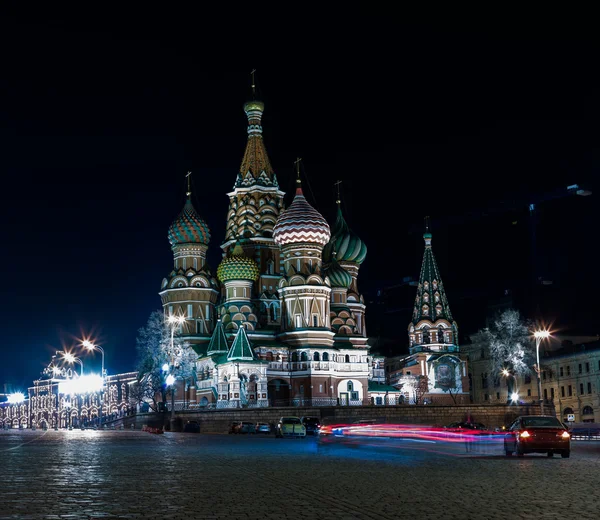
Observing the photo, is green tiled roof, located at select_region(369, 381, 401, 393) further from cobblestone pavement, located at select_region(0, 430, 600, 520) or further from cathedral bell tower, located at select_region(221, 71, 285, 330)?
cobblestone pavement, located at select_region(0, 430, 600, 520)

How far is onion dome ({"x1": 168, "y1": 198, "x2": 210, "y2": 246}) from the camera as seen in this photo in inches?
3738

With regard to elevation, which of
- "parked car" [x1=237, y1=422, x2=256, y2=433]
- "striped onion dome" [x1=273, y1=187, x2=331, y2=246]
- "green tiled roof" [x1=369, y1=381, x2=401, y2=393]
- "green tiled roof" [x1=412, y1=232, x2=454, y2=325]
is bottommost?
"parked car" [x1=237, y1=422, x2=256, y2=433]

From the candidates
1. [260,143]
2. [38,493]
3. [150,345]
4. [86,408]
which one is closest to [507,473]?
[38,493]

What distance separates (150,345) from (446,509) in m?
72.6

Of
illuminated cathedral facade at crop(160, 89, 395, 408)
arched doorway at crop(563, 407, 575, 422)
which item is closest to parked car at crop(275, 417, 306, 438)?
illuminated cathedral facade at crop(160, 89, 395, 408)

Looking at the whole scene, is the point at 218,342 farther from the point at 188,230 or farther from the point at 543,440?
the point at 543,440

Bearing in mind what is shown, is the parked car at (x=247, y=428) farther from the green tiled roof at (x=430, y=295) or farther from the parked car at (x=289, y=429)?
the green tiled roof at (x=430, y=295)

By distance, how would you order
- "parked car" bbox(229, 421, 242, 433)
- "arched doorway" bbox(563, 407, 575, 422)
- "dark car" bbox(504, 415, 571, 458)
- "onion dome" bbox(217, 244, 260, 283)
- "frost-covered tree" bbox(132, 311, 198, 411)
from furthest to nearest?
"arched doorway" bbox(563, 407, 575, 422) < "onion dome" bbox(217, 244, 260, 283) < "frost-covered tree" bbox(132, 311, 198, 411) < "parked car" bbox(229, 421, 242, 433) < "dark car" bbox(504, 415, 571, 458)

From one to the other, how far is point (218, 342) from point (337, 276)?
17.5 m

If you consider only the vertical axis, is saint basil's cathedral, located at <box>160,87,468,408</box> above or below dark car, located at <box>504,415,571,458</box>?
above

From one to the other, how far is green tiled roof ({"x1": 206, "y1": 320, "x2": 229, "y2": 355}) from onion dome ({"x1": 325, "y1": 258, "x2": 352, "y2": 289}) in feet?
51.8

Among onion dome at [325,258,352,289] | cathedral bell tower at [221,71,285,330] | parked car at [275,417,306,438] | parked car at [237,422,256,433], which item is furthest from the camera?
onion dome at [325,258,352,289]

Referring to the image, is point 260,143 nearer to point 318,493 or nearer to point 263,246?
point 263,246

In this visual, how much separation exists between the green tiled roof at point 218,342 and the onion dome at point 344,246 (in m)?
19.9
